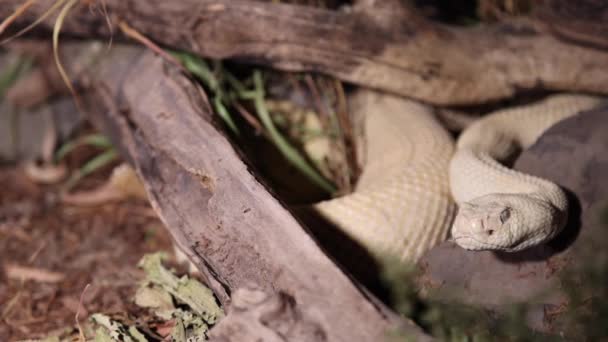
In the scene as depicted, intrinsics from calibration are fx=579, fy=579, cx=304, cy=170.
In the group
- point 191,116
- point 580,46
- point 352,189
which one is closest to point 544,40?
point 580,46

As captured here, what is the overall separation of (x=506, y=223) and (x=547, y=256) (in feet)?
1.27

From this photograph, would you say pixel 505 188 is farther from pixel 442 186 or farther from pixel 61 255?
pixel 61 255

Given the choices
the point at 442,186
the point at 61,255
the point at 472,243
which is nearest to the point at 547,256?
the point at 472,243

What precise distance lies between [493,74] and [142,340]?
2507 mm

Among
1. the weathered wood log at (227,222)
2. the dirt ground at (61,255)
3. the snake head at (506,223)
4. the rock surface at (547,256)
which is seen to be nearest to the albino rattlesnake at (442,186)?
the snake head at (506,223)

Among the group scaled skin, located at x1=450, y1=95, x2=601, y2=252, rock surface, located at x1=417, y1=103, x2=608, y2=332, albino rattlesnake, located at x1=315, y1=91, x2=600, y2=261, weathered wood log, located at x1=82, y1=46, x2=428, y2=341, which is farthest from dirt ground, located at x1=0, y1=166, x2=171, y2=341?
scaled skin, located at x1=450, y1=95, x2=601, y2=252

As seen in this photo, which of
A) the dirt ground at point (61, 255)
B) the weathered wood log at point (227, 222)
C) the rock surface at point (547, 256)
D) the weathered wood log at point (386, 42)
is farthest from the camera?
the weathered wood log at point (386, 42)

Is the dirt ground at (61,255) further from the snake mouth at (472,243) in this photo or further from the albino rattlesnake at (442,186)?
the snake mouth at (472,243)

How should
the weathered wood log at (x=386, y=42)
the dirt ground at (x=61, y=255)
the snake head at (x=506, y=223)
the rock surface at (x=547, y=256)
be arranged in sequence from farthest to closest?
the weathered wood log at (x=386, y=42)
the dirt ground at (x=61, y=255)
the rock surface at (x=547, y=256)
the snake head at (x=506, y=223)

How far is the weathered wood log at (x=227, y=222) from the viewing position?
201 cm

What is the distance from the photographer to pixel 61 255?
3691 mm

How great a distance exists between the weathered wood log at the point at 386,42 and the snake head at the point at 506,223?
1150 mm

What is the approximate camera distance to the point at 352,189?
374 cm

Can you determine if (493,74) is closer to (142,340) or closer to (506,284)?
(506,284)
